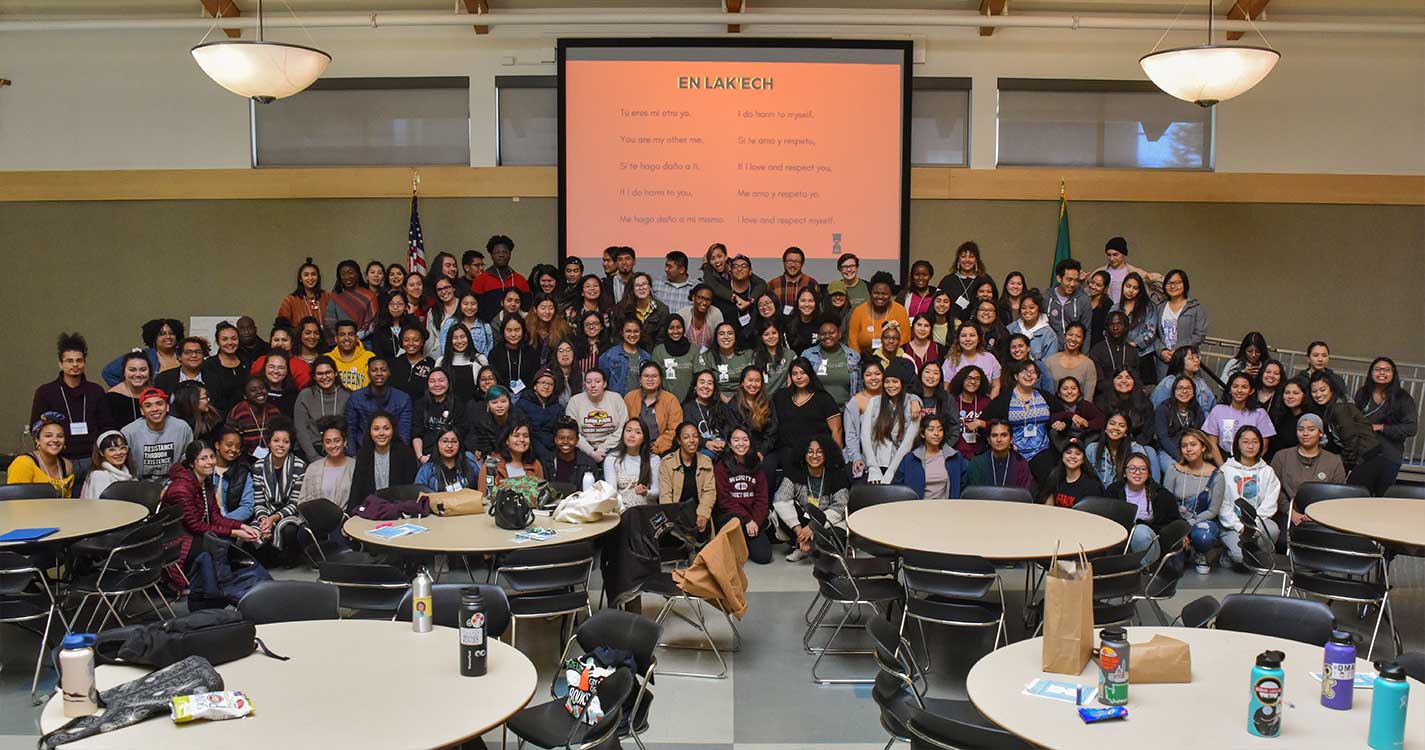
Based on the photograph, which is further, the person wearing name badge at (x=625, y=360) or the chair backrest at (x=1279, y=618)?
the person wearing name badge at (x=625, y=360)

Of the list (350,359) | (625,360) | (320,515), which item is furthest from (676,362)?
→ (320,515)

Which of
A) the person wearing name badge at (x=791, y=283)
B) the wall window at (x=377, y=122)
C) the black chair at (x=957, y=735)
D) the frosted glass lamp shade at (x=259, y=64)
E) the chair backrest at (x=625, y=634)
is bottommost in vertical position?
the black chair at (x=957, y=735)

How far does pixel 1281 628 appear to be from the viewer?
4.30 meters

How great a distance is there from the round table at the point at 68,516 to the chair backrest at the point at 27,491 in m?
0.23

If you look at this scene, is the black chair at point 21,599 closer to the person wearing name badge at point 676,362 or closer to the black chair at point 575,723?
the black chair at point 575,723

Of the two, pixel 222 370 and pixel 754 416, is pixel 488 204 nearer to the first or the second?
pixel 222 370

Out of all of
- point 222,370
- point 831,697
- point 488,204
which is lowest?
point 831,697

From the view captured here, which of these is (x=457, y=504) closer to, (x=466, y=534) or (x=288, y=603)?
(x=466, y=534)

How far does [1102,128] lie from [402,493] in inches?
334

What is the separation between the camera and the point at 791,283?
9.53 m

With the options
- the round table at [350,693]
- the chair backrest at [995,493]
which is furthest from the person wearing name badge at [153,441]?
the chair backrest at [995,493]

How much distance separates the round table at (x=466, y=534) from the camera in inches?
215

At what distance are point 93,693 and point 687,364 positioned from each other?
5.77m

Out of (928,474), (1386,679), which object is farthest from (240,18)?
(1386,679)
